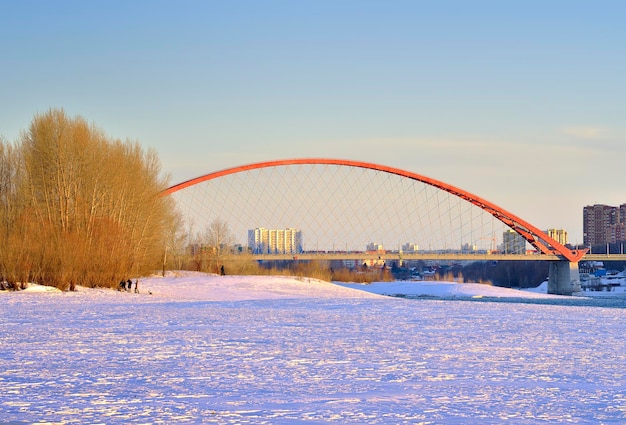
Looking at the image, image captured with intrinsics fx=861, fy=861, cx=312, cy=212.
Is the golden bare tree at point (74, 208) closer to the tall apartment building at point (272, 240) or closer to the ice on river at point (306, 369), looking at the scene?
the ice on river at point (306, 369)

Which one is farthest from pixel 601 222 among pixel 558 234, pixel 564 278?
pixel 564 278

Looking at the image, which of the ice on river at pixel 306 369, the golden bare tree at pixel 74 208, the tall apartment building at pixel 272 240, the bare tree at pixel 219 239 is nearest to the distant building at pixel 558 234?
A: the tall apartment building at pixel 272 240

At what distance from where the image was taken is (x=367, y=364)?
455 inches

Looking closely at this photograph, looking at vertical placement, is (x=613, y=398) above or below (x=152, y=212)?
below

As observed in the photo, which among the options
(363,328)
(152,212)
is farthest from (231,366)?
(152,212)

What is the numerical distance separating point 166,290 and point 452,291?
753 inches

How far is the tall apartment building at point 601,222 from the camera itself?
160 meters

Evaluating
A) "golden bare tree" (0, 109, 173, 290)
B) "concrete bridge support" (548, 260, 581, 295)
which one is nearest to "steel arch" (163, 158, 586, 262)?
"concrete bridge support" (548, 260, 581, 295)

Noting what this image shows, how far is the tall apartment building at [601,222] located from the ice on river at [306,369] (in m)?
147

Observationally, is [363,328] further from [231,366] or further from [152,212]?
[152,212]

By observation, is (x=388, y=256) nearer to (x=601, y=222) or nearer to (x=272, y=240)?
(x=272, y=240)

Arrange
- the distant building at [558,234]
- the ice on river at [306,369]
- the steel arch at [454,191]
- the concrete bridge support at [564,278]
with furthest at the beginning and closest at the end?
the distant building at [558,234], the concrete bridge support at [564,278], the steel arch at [454,191], the ice on river at [306,369]

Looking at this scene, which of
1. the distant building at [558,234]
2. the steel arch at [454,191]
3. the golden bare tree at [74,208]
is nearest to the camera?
the golden bare tree at [74,208]

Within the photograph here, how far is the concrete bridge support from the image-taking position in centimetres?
7800
